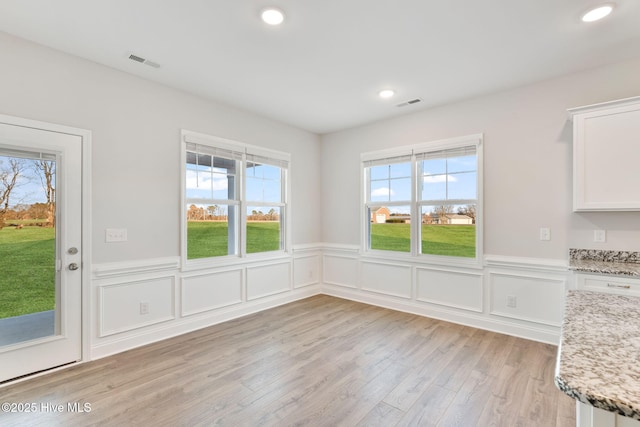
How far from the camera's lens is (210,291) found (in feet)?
12.1

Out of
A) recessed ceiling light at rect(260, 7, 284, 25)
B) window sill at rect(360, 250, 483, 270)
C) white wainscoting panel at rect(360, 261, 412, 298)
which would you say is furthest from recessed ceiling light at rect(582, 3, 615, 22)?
white wainscoting panel at rect(360, 261, 412, 298)

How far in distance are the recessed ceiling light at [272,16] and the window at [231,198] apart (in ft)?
5.72

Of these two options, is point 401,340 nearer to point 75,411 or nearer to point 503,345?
point 503,345

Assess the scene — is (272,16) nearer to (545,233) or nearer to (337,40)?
(337,40)

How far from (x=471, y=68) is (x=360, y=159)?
6.73 feet

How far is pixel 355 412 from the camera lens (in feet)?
6.80

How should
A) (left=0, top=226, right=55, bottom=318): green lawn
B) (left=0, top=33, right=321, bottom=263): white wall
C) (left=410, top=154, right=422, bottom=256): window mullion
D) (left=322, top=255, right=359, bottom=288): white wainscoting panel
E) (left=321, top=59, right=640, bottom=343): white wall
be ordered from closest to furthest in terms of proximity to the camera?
1. (left=0, top=226, right=55, bottom=318): green lawn
2. (left=0, top=33, right=321, bottom=263): white wall
3. (left=321, top=59, right=640, bottom=343): white wall
4. (left=410, top=154, right=422, bottom=256): window mullion
5. (left=322, top=255, right=359, bottom=288): white wainscoting panel

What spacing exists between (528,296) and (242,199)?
139 inches

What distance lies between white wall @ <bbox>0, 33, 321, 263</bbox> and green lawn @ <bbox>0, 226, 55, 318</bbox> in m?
0.34

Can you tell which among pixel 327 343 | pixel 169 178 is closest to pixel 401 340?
pixel 327 343

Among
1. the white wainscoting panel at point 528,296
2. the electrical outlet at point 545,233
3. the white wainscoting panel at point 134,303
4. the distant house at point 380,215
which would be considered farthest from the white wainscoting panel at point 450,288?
the white wainscoting panel at point 134,303

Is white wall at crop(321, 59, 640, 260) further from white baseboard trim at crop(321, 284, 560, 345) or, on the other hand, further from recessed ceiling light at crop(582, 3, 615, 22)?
recessed ceiling light at crop(582, 3, 615, 22)

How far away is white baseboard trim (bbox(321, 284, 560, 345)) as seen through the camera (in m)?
3.21

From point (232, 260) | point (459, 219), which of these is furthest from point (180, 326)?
point (459, 219)
